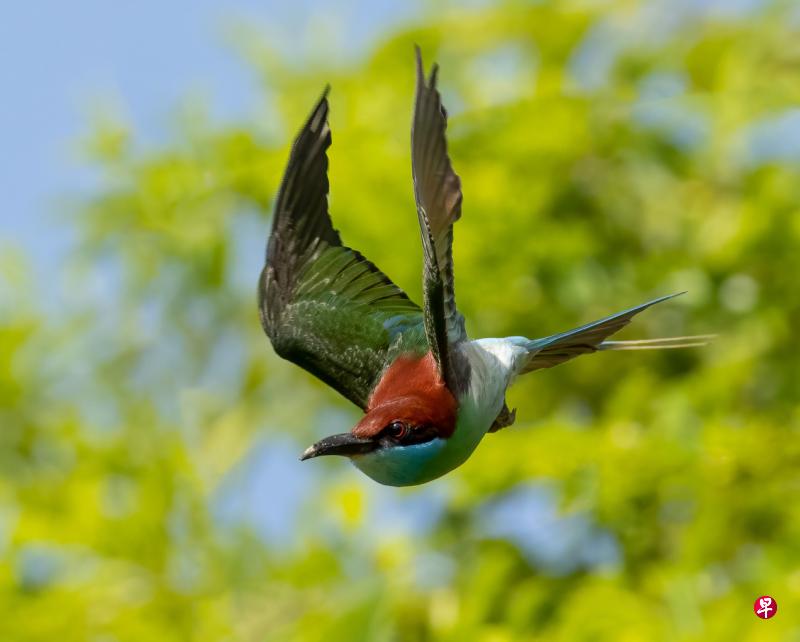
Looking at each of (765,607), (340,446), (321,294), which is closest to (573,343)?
(321,294)

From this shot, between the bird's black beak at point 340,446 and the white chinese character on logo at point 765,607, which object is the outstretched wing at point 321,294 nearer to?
the bird's black beak at point 340,446

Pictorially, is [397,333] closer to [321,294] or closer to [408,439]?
[321,294]

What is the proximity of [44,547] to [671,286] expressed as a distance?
1.73 meters

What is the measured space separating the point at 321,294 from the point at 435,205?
1.82ft

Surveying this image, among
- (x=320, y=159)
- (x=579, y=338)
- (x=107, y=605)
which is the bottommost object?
(x=579, y=338)

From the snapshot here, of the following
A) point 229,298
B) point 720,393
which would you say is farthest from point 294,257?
point 229,298

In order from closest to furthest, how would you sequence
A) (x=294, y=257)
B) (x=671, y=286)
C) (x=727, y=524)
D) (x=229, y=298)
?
(x=294, y=257) < (x=727, y=524) < (x=671, y=286) < (x=229, y=298)

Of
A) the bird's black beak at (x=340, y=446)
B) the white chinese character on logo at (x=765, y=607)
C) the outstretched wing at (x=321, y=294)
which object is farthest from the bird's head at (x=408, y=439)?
the white chinese character on logo at (x=765, y=607)

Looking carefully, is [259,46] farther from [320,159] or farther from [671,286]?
[320,159]

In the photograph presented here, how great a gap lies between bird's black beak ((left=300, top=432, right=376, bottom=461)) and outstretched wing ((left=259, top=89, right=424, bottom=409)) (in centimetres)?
36

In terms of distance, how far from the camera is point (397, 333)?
1.61 meters

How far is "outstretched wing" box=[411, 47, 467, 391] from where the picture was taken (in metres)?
1.20

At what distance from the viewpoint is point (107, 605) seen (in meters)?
3.36

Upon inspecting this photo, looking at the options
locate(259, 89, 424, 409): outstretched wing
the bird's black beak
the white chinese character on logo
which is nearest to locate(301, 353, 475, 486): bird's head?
the bird's black beak
